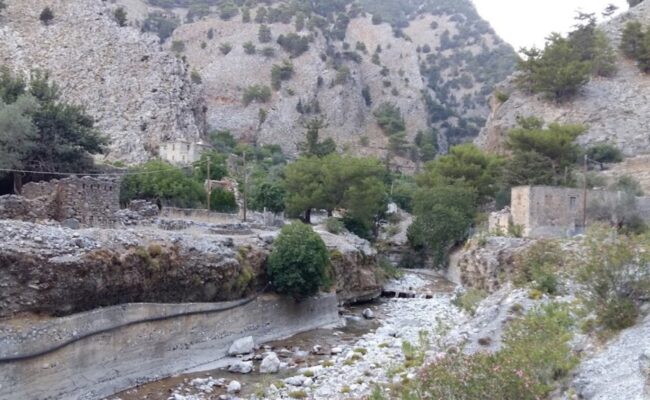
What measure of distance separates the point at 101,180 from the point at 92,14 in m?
37.2

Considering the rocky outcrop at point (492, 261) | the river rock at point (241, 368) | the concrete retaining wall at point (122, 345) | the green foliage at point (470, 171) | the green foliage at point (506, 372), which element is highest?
the green foliage at point (470, 171)

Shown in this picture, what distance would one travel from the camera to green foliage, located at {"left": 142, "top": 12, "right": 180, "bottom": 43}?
368 ft

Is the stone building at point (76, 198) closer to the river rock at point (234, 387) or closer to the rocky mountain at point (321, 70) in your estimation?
the river rock at point (234, 387)

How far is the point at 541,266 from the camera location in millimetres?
18844

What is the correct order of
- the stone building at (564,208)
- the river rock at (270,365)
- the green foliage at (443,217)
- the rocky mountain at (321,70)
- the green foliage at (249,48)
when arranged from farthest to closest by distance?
the green foliage at (249,48), the rocky mountain at (321,70), the green foliage at (443,217), the stone building at (564,208), the river rock at (270,365)

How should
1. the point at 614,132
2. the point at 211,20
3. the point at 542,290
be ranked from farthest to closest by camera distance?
the point at 211,20
the point at 614,132
the point at 542,290

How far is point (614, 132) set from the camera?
52312mm

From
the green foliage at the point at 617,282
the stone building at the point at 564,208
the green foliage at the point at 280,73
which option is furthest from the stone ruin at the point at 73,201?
the green foliage at the point at 280,73

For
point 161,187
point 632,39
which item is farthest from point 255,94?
point 161,187

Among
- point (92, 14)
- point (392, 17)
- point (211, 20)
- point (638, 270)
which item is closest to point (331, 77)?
point (211, 20)

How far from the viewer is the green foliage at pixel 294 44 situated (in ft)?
322

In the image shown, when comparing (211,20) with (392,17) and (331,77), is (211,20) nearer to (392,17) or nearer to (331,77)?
(331,77)

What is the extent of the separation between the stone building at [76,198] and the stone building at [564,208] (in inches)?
692

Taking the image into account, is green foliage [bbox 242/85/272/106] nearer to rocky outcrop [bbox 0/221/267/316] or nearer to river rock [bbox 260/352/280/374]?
rocky outcrop [bbox 0/221/267/316]
